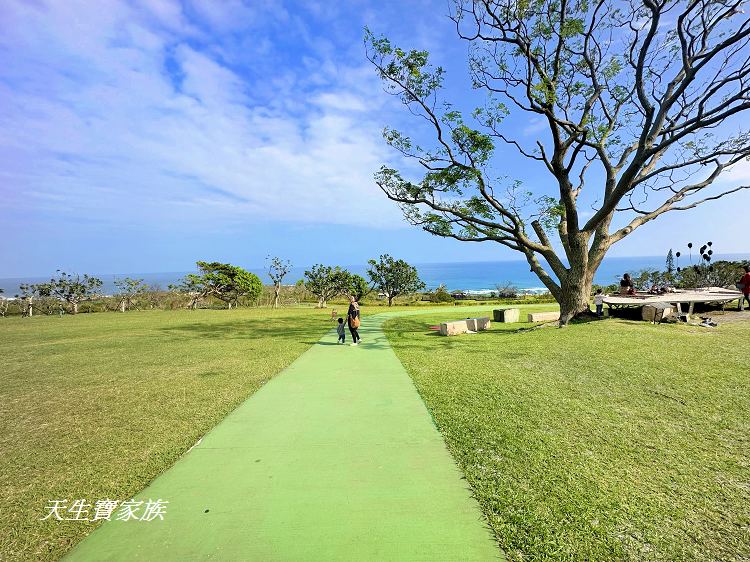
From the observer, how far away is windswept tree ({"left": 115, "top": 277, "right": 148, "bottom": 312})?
2708 centimetres

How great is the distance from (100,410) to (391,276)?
31664mm

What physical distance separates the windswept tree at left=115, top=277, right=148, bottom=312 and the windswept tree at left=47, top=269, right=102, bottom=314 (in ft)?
6.05

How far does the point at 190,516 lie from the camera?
301 centimetres

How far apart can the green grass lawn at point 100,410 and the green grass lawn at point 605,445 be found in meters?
3.35

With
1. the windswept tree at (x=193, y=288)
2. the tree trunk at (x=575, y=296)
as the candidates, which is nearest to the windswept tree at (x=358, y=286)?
the windswept tree at (x=193, y=288)

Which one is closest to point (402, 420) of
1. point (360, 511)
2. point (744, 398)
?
point (360, 511)

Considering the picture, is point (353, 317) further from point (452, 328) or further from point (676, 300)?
point (676, 300)

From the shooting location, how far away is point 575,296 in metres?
12.8

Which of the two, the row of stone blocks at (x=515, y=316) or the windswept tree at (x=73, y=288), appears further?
the windswept tree at (x=73, y=288)

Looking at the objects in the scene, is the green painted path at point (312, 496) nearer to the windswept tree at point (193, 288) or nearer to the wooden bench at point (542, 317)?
the wooden bench at point (542, 317)

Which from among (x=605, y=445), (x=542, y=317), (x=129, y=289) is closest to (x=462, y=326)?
(x=542, y=317)

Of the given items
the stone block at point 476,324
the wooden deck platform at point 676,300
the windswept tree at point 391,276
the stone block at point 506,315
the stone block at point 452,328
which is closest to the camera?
the stone block at point 452,328

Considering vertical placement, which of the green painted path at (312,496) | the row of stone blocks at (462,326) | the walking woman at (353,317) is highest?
the walking woman at (353,317)

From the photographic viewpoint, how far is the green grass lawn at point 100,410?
332cm
